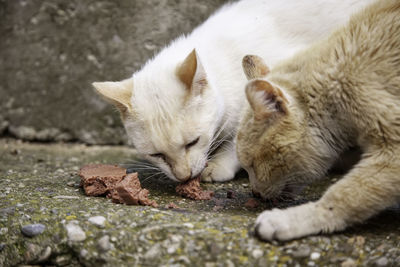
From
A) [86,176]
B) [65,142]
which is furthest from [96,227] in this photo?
[65,142]

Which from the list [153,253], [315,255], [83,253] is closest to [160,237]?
[153,253]

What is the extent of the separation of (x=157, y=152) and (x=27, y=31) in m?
2.57

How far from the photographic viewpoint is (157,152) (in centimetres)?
319

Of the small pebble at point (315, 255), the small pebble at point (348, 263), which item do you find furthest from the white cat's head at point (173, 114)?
the small pebble at point (348, 263)

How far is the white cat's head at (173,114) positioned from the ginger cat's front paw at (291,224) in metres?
0.91

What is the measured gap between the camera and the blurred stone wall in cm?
473

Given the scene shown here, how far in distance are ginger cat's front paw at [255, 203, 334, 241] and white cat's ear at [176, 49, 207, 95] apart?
1158 mm

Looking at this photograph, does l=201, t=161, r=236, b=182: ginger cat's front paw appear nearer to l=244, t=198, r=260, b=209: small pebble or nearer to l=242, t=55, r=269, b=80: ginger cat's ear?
l=244, t=198, r=260, b=209: small pebble

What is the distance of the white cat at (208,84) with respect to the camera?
3131 mm

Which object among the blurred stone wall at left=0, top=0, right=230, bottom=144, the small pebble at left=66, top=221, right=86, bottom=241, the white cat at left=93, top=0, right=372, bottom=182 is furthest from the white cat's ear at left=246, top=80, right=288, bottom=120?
the blurred stone wall at left=0, top=0, right=230, bottom=144

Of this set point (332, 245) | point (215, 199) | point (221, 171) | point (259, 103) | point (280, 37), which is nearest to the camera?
point (332, 245)

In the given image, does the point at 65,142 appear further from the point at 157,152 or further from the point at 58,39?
the point at 157,152

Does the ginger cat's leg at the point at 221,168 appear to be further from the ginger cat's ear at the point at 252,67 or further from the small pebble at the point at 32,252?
the small pebble at the point at 32,252

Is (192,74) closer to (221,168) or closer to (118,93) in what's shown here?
(118,93)
